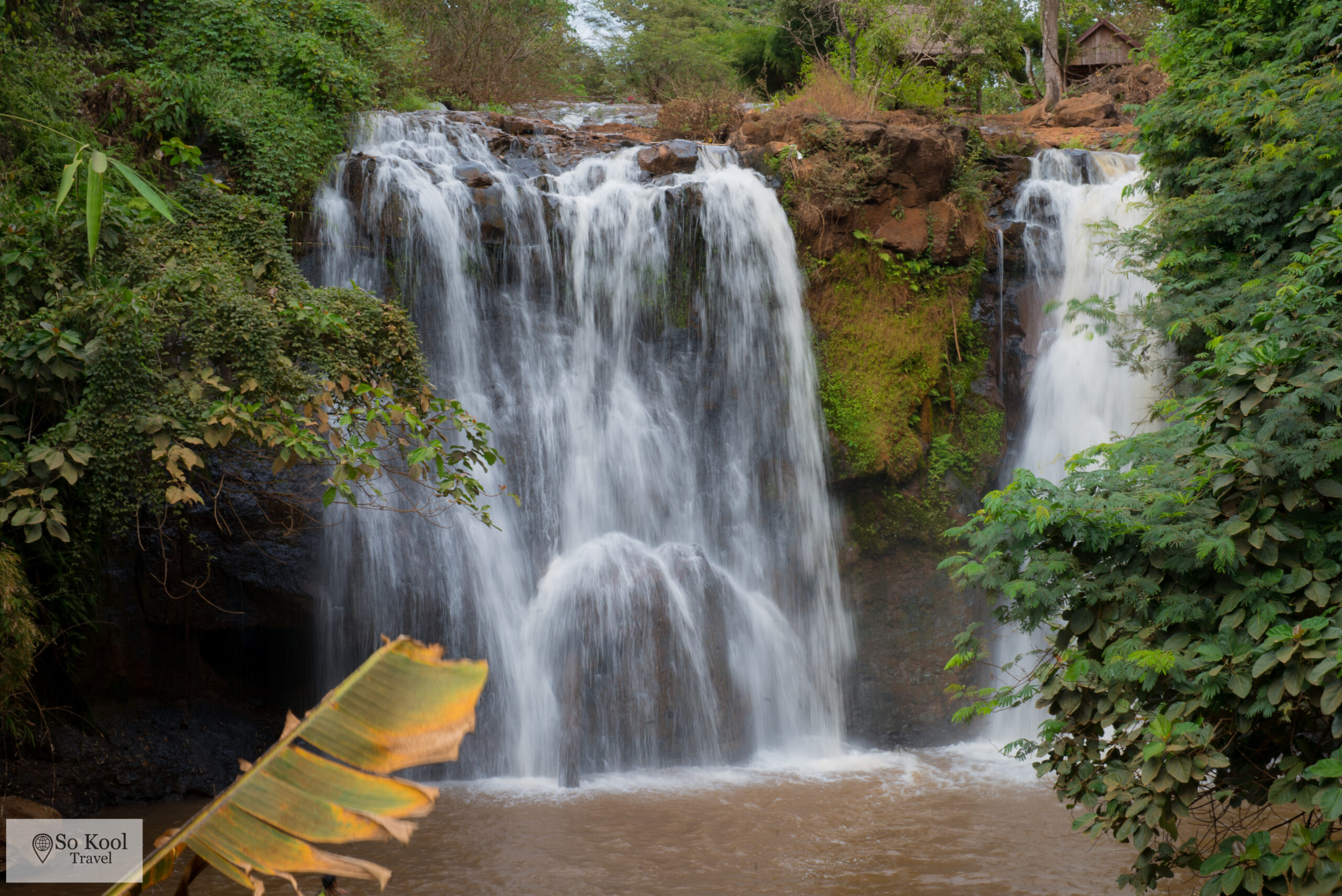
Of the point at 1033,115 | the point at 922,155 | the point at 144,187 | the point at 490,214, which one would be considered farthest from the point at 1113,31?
the point at 144,187

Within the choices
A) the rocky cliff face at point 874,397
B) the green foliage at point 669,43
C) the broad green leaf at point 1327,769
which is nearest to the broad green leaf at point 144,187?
the broad green leaf at point 1327,769

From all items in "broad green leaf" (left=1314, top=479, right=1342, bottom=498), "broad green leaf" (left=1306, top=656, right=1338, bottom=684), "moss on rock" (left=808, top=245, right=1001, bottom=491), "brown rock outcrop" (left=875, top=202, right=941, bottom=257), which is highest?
"brown rock outcrop" (left=875, top=202, right=941, bottom=257)

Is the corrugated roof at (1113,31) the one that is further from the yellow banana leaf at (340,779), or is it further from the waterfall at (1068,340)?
the yellow banana leaf at (340,779)

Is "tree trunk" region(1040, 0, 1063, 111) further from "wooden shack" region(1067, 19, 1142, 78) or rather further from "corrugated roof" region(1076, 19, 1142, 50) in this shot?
"corrugated roof" region(1076, 19, 1142, 50)

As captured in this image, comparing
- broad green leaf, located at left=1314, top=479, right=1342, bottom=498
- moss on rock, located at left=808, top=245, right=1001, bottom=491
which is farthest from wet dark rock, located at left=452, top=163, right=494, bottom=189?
broad green leaf, located at left=1314, top=479, right=1342, bottom=498

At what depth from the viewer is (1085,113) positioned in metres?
17.9

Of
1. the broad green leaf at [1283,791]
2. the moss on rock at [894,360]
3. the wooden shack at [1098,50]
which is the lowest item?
the broad green leaf at [1283,791]

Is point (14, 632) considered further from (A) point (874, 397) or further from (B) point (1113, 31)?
(B) point (1113, 31)

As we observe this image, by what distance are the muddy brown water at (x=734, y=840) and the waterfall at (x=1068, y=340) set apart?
10.5 ft

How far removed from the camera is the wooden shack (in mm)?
25141

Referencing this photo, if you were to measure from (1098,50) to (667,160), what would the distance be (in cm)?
2005
